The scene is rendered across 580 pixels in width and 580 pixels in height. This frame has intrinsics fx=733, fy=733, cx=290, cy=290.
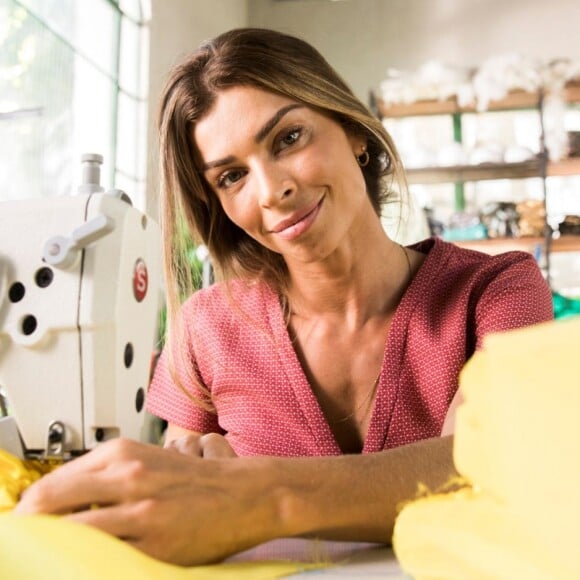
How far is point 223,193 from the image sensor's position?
105cm

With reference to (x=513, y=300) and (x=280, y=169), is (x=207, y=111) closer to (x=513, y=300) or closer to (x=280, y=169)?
(x=280, y=169)

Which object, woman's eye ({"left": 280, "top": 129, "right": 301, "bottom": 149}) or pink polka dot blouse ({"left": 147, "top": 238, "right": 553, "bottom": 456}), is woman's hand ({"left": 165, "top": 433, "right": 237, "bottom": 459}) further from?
woman's eye ({"left": 280, "top": 129, "right": 301, "bottom": 149})

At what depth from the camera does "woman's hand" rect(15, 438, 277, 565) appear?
48 cm

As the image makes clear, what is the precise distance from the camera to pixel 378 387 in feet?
3.25

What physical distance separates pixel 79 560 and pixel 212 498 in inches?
4.3

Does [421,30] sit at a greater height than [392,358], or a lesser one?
greater


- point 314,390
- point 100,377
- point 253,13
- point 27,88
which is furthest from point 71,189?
point 253,13

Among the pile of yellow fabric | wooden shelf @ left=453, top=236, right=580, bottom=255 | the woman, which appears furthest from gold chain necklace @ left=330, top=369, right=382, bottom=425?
wooden shelf @ left=453, top=236, right=580, bottom=255

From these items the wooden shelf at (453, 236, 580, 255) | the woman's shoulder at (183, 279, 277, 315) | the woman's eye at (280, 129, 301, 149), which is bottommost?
the woman's shoulder at (183, 279, 277, 315)

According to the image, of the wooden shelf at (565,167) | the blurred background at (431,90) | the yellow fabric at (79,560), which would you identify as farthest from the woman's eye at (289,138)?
the wooden shelf at (565,167)

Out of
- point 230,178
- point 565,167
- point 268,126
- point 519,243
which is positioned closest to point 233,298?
point 230,178

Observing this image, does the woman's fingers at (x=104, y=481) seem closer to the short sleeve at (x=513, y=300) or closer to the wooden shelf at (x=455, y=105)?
the short sleeve at (x=513, y=300)

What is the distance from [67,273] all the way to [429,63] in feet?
13.9

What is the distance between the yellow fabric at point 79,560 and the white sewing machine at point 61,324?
289 mm
